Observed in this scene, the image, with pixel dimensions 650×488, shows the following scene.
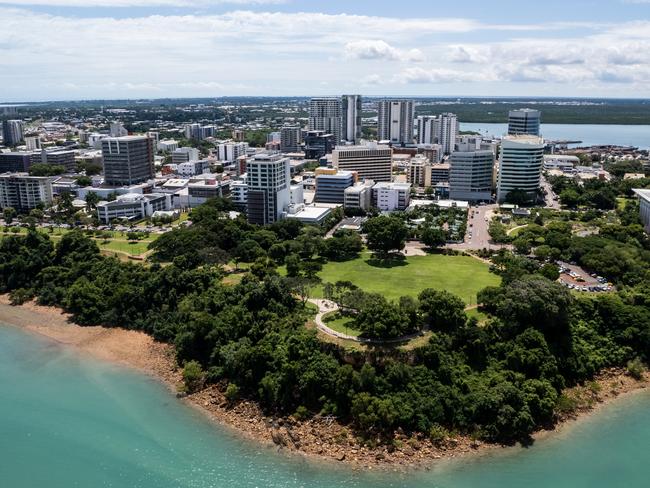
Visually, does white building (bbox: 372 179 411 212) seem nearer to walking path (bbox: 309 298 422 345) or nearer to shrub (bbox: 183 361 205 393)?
walking path (bbox: 309 298 422 345)

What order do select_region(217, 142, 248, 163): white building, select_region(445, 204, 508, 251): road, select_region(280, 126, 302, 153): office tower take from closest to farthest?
select_region(445, 204, 508, 251): road, select_region(217, 142, 248, 163): white building, select_region(280, 126, 302, 153): office tower

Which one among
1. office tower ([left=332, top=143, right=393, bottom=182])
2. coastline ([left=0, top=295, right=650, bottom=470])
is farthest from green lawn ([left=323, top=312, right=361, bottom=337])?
office tower ([left=332, top=143, right=393, bottom=182])

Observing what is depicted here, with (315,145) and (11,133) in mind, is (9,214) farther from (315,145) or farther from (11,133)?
(11,133)

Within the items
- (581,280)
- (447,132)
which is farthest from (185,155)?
(581,280)

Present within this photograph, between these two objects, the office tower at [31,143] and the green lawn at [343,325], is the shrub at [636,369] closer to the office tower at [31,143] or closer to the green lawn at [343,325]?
the green lawn at [343,325]

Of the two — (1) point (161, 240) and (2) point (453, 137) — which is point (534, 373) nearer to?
(1) point (161, 240)

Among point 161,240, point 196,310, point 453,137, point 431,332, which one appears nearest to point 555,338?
point 431,332

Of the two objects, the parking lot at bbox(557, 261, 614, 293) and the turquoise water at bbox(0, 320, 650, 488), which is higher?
the parking lot at bbox(557, 261, 614, 293)
